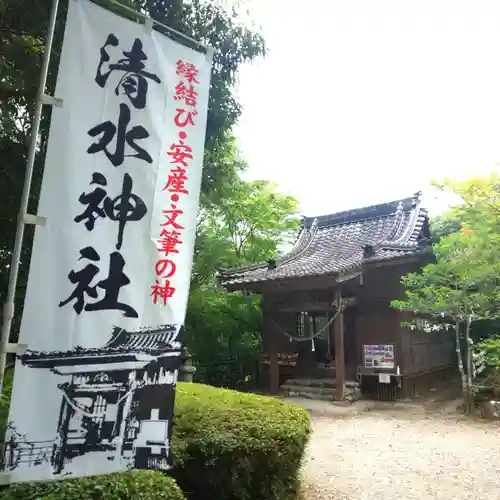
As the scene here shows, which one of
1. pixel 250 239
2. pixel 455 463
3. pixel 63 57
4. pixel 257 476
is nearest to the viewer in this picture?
pixel 63 57

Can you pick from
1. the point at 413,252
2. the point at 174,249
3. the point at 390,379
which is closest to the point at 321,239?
the point at 413,252

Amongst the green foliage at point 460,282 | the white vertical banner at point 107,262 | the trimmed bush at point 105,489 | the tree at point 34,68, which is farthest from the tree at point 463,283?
the trimmed bush at point 105,489

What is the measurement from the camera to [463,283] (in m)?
10.6

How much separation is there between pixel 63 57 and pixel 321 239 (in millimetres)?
14333

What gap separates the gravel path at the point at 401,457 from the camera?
5805 millimetres

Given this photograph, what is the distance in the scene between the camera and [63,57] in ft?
9.81

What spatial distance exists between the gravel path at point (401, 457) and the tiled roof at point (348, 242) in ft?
12.5

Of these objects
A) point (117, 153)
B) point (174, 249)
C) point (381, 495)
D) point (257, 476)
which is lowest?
point (381, 495)

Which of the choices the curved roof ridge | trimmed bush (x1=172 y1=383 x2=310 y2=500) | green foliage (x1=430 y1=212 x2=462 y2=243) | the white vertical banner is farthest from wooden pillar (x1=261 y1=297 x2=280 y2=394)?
the white vertical banner

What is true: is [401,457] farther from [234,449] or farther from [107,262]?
[107,262]

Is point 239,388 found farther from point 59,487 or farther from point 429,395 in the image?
point 59,487

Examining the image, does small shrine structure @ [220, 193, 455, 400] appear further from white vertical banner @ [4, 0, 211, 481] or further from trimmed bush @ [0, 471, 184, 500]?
trimmed bush @ [0, 471, 184, 500]

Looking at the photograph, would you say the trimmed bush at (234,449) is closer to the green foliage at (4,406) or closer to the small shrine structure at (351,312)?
the green foliage at (4,406)

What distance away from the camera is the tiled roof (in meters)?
13.0
